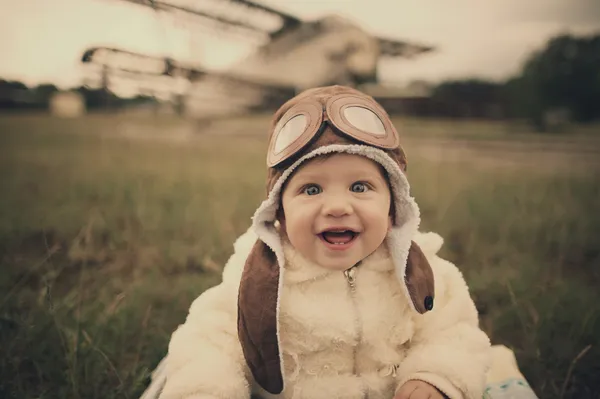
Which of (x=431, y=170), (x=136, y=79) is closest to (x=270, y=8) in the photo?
(x=136, y=79)

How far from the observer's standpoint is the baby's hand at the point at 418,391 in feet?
3.72

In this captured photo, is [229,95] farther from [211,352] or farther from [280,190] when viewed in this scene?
[211,352]

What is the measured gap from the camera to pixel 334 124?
3.80ft

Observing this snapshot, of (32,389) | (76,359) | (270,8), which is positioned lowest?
(32,389)

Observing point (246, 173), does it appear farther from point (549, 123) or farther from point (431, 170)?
point (549, 123)

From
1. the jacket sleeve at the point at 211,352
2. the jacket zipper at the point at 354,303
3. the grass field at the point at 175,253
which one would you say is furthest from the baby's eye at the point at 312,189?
the grass field at the point at 175,253

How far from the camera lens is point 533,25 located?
3680 mm

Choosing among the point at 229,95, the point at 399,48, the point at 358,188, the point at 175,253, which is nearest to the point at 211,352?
the point at 358,188

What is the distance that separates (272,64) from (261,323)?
982 centimetres

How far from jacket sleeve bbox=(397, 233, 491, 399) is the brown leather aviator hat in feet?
0.29

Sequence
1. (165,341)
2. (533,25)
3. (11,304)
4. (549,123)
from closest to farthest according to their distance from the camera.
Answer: (165,341), (11,304), (533,25), (549,123)

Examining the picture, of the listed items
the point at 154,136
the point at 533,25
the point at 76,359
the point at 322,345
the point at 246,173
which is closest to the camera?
the point at 322,345

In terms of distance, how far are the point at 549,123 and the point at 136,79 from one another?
9078 mm

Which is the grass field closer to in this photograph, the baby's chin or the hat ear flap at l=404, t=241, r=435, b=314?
the hat ear flap at l=404, t=241, r=435, b=314
